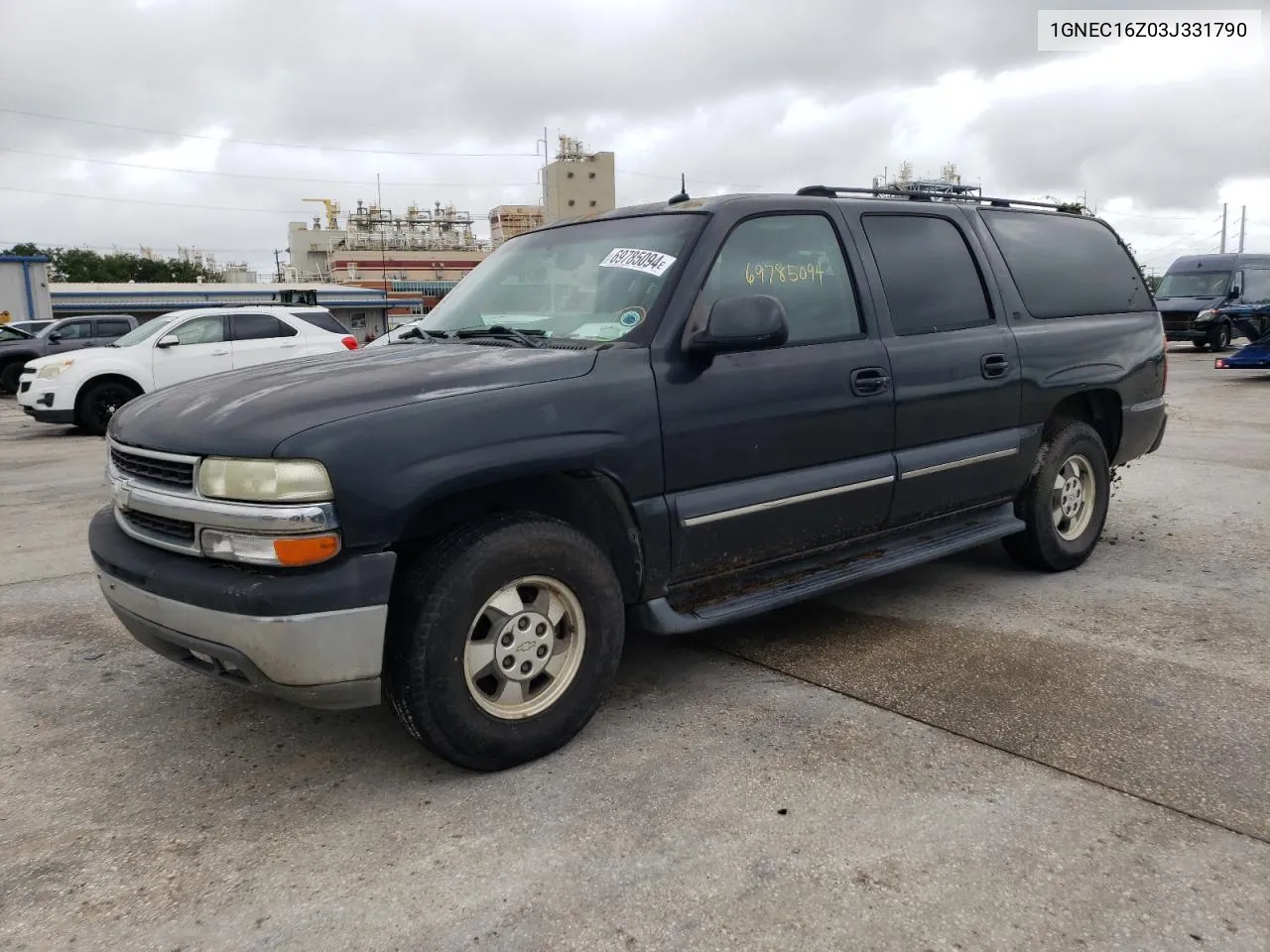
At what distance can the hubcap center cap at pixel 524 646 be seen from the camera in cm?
293

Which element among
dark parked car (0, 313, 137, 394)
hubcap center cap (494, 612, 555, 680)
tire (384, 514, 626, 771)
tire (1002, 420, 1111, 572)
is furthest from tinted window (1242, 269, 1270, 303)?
hubcap center cap (494, 612, 555, 680)

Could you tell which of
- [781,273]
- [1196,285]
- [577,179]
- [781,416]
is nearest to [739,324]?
[781,416]

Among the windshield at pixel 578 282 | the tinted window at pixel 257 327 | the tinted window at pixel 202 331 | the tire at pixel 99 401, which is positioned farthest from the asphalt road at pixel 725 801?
the tinted window at pixel 257 327

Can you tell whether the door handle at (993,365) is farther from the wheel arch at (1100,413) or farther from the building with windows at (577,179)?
the building with windows at (577,179)

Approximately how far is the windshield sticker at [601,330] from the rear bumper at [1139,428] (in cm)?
323

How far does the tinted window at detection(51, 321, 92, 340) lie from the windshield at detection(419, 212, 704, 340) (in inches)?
717

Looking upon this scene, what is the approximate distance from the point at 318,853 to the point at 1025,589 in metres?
3.57

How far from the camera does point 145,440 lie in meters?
2.98

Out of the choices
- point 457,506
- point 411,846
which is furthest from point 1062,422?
point 411,846

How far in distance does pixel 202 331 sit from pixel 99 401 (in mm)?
1540

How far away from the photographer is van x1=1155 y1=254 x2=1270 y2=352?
21.3 m

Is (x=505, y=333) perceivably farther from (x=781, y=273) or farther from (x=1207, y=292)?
(x=1207, y=292)

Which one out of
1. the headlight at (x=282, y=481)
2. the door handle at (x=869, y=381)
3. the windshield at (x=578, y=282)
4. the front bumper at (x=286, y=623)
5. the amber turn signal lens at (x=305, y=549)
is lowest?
the front bumper at (x=286, y=623)

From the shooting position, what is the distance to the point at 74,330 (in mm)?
19219
